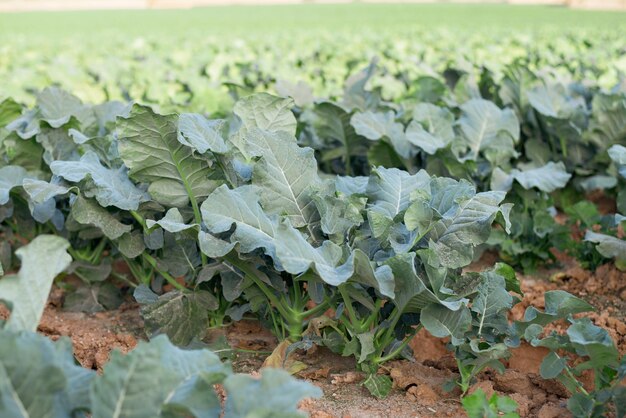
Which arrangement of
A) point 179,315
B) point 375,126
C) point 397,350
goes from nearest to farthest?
point 397,350, point 179,315, point 375,126

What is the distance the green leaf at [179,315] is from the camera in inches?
99.3

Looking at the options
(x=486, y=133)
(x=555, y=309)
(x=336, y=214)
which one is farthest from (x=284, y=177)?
(x=486, y=133)

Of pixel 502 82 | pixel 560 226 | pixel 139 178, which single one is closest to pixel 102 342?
pixel 139 178

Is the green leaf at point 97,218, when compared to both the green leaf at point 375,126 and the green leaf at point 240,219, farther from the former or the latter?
the green leaf at point 375,126

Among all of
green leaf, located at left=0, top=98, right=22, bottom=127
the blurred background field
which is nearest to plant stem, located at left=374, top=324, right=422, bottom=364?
the blurred background field

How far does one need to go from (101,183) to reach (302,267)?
2.99 feet

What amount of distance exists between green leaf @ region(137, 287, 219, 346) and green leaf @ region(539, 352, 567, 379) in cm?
115

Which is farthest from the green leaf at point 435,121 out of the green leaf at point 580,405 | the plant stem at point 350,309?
the green leaf at point 580,405

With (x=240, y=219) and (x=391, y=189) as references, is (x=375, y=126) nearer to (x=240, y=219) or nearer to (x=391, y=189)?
(x=391, y=189)

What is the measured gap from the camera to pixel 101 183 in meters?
2.45

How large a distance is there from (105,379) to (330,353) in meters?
1.21

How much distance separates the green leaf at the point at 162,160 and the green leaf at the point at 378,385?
85cm

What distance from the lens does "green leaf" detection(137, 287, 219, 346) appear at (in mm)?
2521

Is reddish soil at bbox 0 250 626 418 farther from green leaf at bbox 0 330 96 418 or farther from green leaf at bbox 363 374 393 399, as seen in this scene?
green leaf at bbox 0 330 96 418
